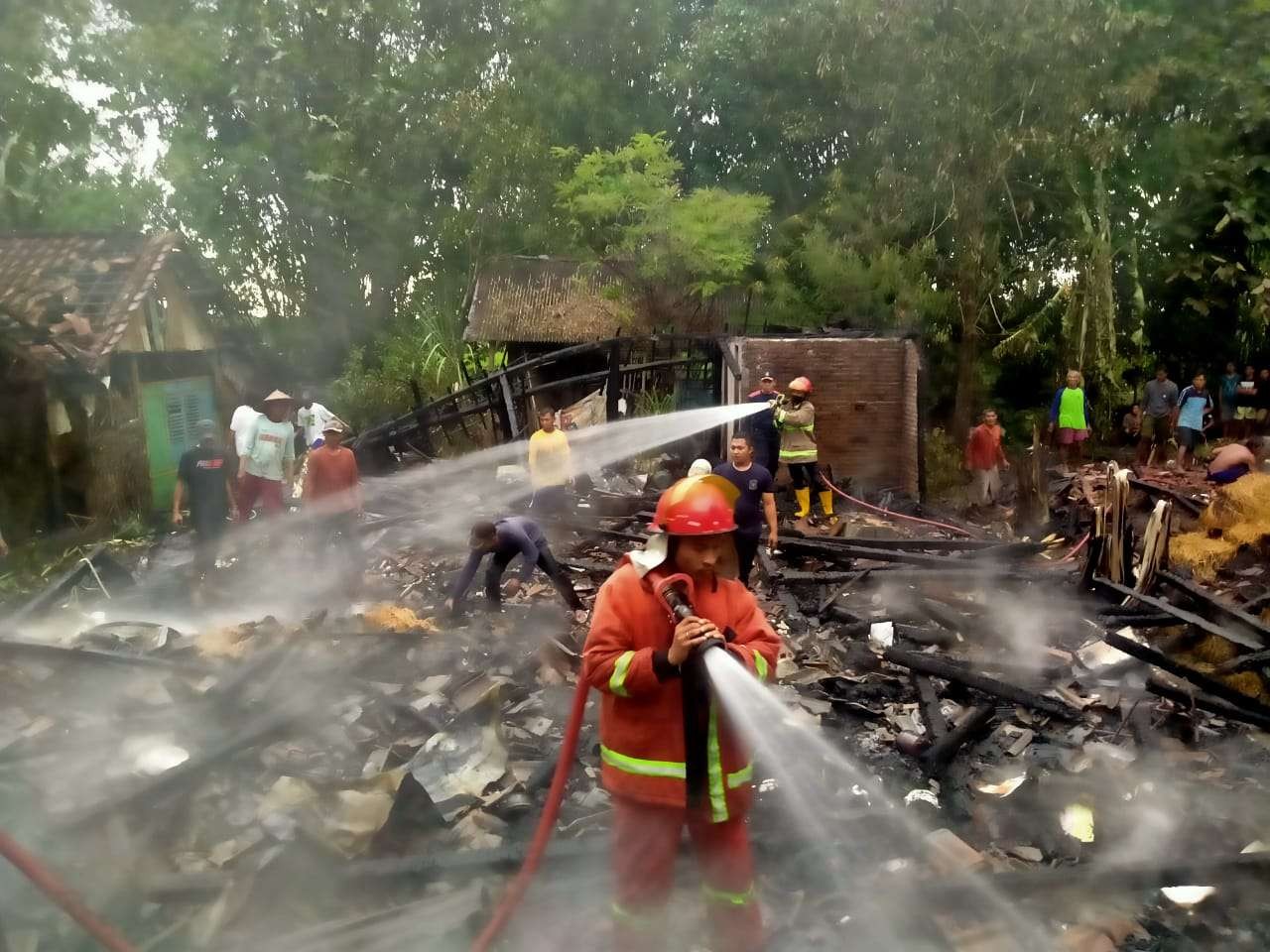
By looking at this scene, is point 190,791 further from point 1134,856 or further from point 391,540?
point 391,540

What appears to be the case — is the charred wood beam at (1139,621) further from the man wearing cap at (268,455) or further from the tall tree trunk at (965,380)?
the tall tree trunk at (965,380)

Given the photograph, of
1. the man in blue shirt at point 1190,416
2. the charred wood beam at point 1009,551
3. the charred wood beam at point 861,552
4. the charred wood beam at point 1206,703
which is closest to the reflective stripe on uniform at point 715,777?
the charred wood beam at point 1206,703

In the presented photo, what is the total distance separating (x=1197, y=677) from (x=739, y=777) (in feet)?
13.1

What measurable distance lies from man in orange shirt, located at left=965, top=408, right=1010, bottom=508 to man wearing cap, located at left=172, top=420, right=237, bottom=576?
9244 mm

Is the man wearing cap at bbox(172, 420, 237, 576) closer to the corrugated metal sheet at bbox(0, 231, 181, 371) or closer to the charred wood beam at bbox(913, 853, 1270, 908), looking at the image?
the corrugated metal sheet at bbox(0, 231, 181, 371)

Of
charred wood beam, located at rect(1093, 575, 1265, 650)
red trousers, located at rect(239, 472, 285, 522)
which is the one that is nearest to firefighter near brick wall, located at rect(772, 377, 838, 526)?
charred wood beam, located at rect(1093, 575, 1265, 650)

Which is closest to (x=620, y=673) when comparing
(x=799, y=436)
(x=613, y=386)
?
(x=799, y=436)

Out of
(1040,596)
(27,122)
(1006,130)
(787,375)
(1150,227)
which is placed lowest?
(1040,596)

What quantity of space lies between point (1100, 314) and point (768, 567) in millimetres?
10819

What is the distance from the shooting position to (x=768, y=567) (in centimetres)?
873

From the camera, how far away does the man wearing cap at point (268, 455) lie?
8531mm

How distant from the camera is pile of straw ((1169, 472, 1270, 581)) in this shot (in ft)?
24.2

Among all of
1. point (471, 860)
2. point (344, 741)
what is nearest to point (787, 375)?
point (344, 741)

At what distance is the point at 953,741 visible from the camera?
16.8 feet
